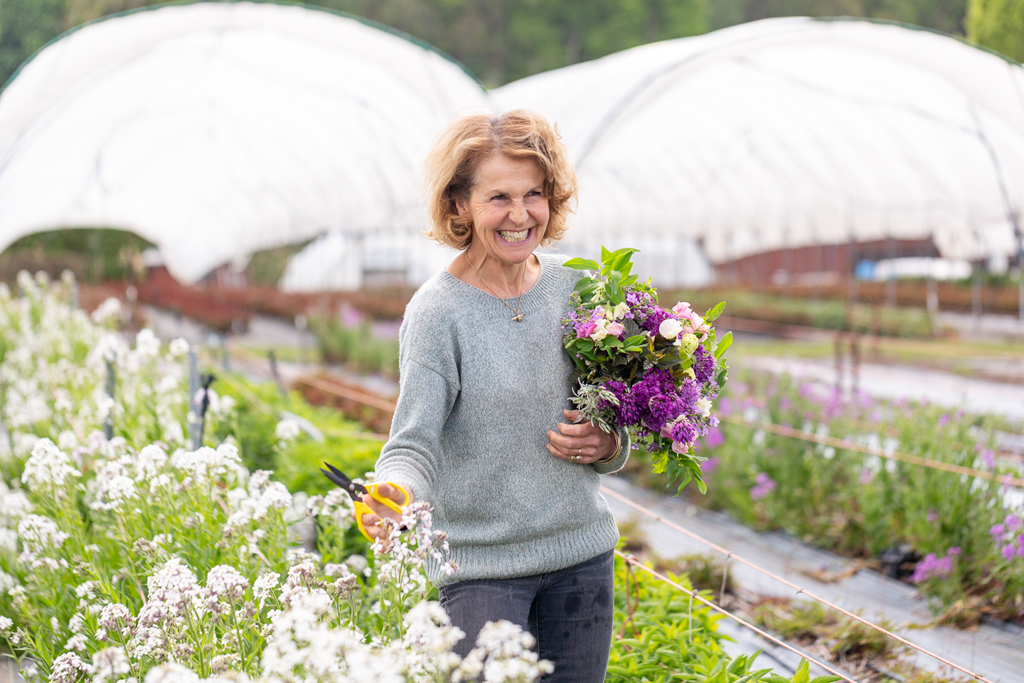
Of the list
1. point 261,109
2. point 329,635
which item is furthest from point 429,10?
point 329,635

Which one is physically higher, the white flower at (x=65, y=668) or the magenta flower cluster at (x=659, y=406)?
the magenta flower cluster at (x=659, y=406)

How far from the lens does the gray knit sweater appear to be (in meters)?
1.80

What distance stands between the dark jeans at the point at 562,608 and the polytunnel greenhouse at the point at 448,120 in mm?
1057

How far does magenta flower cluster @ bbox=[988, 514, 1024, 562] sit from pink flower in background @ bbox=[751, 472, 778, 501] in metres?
1.33

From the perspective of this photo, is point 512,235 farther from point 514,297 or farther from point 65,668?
point 65,668

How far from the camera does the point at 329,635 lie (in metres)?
1.20

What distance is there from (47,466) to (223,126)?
10023 millimetres

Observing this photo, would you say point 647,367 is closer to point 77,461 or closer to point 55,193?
point 77,461

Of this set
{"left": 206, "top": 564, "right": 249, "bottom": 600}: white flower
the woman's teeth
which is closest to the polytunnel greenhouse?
the woman's teeth

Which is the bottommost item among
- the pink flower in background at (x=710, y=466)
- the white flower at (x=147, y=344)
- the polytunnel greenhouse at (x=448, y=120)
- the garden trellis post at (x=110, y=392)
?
the pink flower in background at (x=710, y=466)

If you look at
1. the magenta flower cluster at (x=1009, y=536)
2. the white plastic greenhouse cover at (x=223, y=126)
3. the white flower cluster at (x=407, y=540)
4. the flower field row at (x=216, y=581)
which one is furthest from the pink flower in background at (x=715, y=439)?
the white flower cluster at (x=407, y=540)

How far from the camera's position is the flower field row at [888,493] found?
379cm

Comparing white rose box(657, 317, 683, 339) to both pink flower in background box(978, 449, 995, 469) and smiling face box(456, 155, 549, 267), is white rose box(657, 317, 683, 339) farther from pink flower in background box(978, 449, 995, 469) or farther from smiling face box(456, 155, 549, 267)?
pink flower in background box(978, 449, 995, 469)

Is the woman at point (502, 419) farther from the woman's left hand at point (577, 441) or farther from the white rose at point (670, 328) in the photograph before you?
the white rose at point (670, 328)
